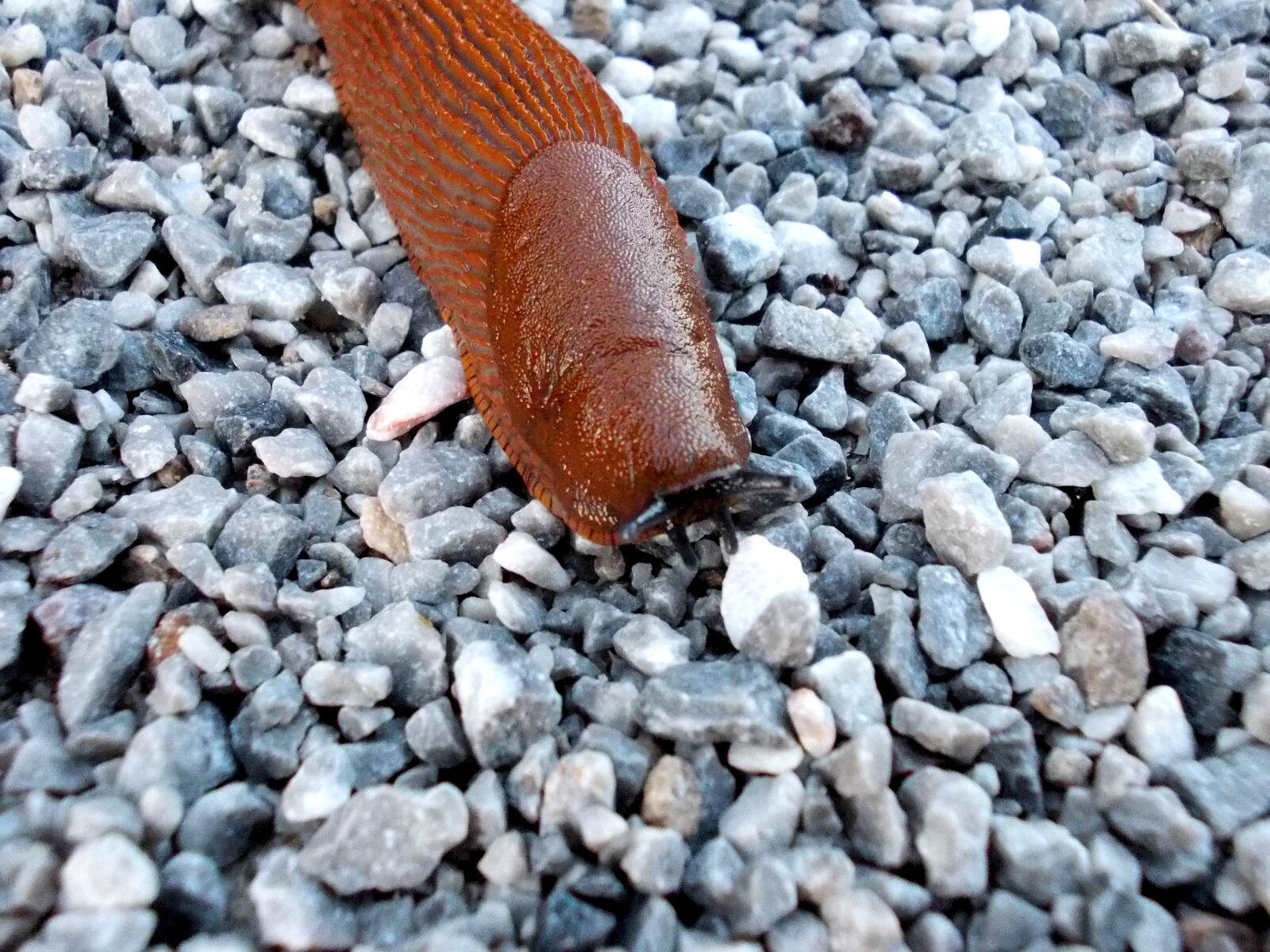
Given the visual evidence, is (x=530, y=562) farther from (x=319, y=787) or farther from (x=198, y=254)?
(x=198, y=254)

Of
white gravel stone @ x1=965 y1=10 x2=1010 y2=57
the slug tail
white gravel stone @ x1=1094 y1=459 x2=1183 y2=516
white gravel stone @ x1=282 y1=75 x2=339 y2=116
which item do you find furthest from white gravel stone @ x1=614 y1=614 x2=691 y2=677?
white gravel stone @ x1=965 y1=10 x2=1010 y2=57

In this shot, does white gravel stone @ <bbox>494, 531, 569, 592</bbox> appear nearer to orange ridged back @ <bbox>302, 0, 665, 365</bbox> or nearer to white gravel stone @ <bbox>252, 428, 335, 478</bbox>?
orange ridged back @ <bbox>302, 0, 665, 365</bbox>

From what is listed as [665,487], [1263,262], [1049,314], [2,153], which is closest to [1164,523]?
[1049,314]

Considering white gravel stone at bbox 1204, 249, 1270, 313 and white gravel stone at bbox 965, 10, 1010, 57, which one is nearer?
white gravel stone at bbox 1204, 249, 1270, 313

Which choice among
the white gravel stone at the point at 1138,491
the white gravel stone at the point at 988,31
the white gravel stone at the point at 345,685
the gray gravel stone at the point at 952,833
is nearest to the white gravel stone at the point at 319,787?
the white gravel stone at the point at 345,685

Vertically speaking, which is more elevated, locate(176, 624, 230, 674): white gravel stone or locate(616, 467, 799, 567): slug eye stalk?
locate(616, 467, 799, 567): slug eye stalk
